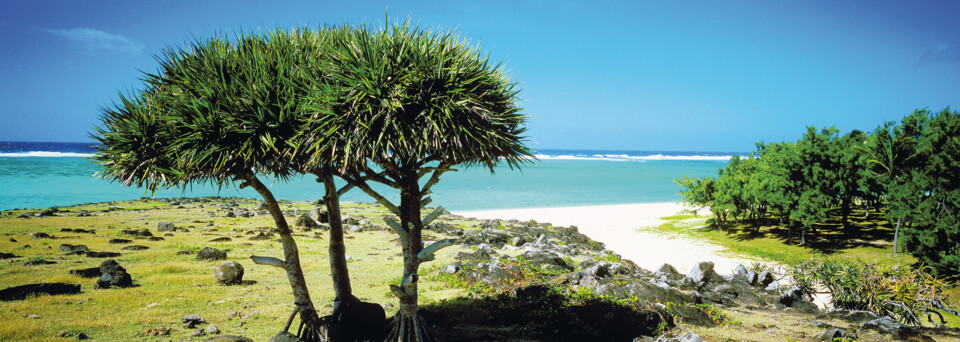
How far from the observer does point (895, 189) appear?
92.7ft

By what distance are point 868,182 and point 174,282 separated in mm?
44967

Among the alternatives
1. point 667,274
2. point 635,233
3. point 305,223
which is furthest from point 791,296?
point 305,223

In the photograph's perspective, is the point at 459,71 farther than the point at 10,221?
No

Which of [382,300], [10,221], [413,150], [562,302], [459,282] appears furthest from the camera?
[10,221]

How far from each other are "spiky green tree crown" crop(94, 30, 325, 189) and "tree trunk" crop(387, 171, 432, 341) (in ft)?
7.58

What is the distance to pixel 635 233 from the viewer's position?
1591 inches

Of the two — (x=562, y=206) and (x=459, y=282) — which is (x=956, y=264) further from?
(x=562, y=206)

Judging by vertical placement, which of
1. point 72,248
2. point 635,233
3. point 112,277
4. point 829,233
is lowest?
point 635,233

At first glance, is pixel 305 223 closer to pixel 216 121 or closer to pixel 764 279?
pixel 216 121

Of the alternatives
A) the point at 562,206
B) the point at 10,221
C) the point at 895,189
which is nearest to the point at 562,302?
the point at 895,189

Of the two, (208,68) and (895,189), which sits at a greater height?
(208,68)

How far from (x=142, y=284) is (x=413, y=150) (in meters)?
15.2

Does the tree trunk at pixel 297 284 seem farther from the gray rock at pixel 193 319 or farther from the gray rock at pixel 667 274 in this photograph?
the gray rock at pixel 667 274

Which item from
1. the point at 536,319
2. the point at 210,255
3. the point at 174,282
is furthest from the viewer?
the point at 210,255
